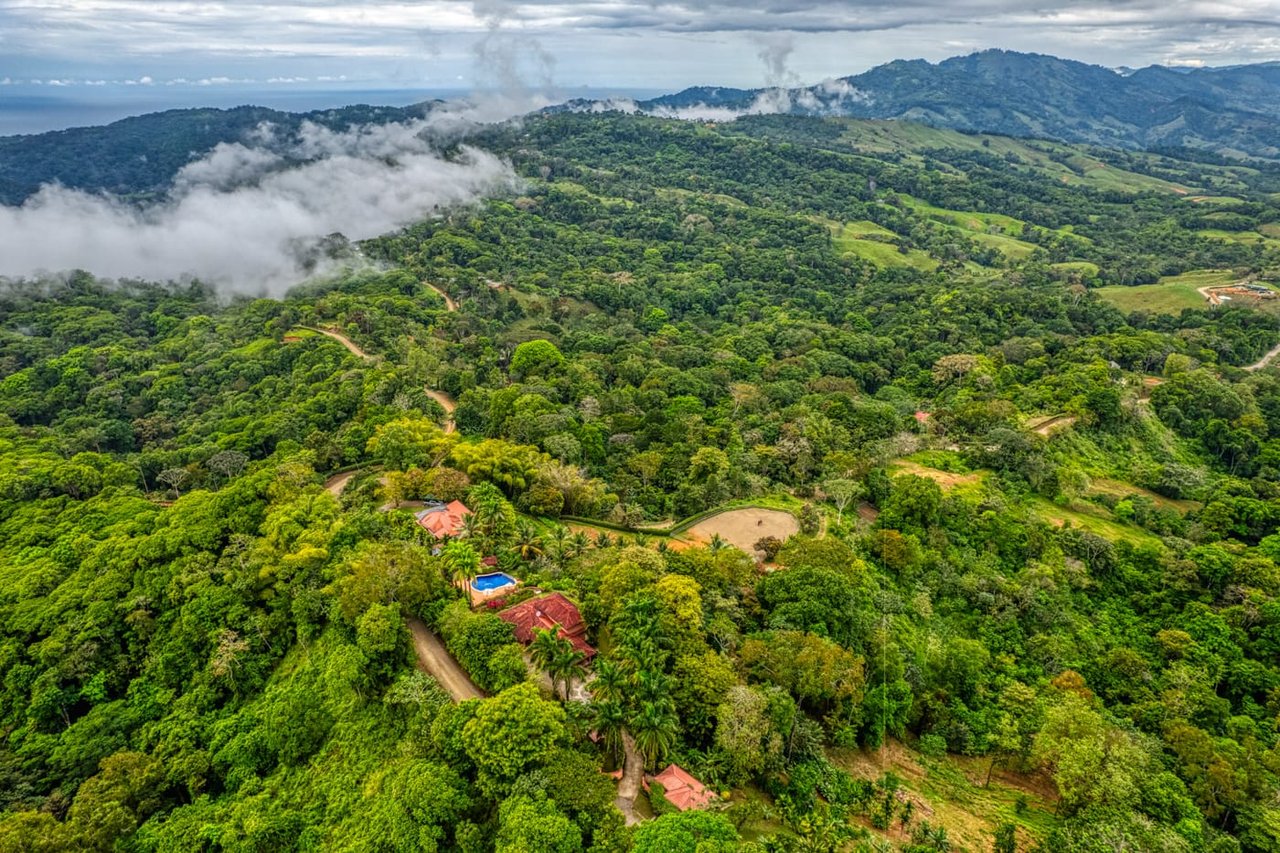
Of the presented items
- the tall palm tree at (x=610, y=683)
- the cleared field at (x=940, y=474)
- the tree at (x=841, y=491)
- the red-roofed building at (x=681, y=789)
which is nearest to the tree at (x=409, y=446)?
the tall palm tree at (x=610, y=683)

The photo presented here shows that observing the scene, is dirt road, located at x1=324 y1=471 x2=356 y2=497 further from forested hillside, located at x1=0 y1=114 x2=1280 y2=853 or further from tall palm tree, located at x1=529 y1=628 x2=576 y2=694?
tall palm tree, located at x1=529 y1=628 x2=576 y2=694

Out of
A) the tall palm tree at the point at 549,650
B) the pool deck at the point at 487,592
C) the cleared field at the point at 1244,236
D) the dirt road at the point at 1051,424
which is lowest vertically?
the cleared field at the point at 1244,236

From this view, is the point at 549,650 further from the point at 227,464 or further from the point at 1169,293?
the point at 1169,293

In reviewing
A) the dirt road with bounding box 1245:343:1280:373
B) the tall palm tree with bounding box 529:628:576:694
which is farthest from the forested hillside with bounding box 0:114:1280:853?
the dirt road with bounding box 1245:343:1280:373

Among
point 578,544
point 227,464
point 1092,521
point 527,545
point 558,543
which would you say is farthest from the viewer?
point 227,464

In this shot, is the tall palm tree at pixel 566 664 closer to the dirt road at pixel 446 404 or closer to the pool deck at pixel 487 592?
the pool deck at pixel 487 592

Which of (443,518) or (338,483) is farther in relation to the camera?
(338,483)

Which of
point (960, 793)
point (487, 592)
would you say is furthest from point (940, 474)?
point (487, 592)
